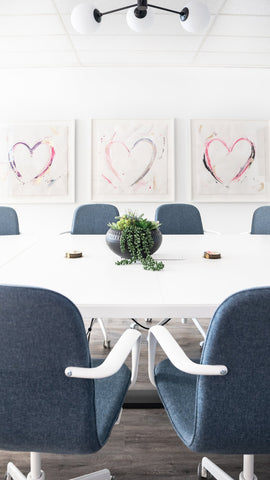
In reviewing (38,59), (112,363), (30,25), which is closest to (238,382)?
(112,363)

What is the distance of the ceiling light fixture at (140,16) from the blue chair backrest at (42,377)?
2.19m

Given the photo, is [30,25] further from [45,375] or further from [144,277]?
[45,375]

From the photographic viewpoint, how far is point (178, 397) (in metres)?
1.16

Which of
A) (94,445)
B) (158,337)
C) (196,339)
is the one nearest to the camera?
(94,445)

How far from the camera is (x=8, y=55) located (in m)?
3.77

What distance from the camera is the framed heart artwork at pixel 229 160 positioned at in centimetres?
426

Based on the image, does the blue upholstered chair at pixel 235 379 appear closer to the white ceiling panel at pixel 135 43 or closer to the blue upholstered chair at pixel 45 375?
the blue upholstered chair at pixel 45 375

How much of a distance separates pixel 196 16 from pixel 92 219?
1711 millimetres

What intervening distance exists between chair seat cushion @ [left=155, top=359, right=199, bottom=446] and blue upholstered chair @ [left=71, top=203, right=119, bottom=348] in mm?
1878

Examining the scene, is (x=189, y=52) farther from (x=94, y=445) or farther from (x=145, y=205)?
(x=94, y=445)

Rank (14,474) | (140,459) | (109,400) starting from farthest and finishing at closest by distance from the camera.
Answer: (140,459), (14,474), (109,400)

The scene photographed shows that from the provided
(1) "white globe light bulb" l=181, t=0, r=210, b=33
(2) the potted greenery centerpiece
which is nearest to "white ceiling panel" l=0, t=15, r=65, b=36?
(1) "white globe light bulb" l=181, t=0, r=210, b=33

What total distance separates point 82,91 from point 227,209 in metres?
2.27

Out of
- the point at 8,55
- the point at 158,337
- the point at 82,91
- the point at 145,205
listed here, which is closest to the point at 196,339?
the point at 158,337
